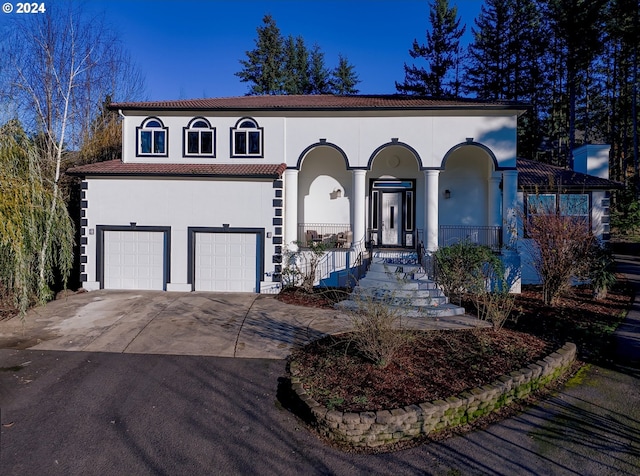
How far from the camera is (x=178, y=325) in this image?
321 inches

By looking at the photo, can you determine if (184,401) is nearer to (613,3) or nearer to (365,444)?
(365,444)

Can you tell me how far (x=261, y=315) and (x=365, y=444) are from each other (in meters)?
5.21

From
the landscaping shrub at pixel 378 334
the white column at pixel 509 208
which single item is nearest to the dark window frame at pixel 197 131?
the landscaping shrub at pixel 378 334

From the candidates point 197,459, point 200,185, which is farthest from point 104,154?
point 197,459

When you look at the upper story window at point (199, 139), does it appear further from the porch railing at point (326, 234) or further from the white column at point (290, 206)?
the porch railing at point (326, 234)

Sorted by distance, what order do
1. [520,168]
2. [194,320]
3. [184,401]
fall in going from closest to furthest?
[184,401]
[194,320]
[520,168]

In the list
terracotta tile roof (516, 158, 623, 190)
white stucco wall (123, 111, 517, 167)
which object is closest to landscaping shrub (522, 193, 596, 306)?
terracotta tile roof (516, 158, 623, 190)

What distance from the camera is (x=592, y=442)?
4188mm

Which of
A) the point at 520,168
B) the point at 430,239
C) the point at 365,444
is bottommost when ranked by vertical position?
the point at 365,444

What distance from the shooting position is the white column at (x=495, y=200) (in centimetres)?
1274

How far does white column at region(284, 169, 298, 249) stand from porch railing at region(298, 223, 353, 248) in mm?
489

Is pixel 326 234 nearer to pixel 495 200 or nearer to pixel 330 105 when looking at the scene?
pixel 330 105

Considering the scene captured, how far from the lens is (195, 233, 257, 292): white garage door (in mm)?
11711

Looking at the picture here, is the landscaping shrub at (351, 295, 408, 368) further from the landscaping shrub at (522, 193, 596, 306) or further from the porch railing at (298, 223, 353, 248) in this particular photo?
the porch railing at (298, 223, 353, 248)
